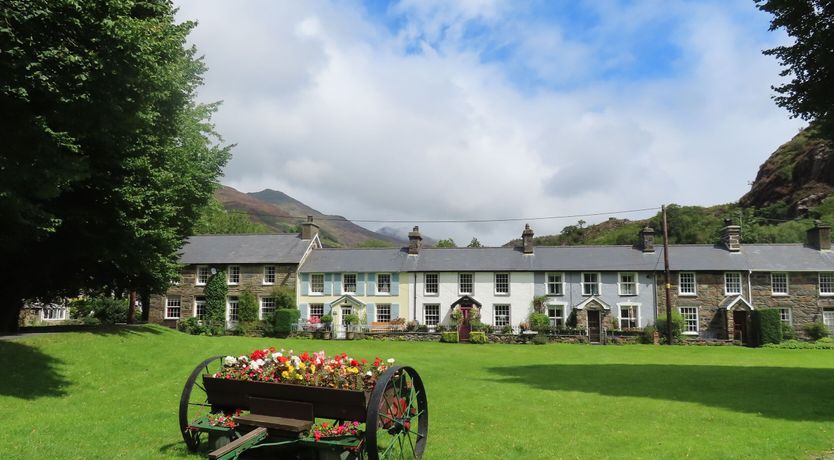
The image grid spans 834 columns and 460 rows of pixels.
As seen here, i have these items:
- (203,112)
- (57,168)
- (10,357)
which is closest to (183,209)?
(203,112)

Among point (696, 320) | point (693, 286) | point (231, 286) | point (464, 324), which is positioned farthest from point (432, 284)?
point (696, 320)

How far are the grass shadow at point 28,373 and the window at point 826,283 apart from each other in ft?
159

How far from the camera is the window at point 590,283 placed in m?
43.8

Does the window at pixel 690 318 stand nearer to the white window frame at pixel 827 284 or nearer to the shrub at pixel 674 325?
the shrub at pixel 674 325

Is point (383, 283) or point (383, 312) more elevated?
point (383, 283)

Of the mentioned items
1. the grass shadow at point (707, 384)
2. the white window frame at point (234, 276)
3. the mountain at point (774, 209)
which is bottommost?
the grass shadow at point (707, 384)

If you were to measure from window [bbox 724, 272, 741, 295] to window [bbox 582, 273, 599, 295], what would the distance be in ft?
31.6

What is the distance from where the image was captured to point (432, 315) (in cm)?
4516

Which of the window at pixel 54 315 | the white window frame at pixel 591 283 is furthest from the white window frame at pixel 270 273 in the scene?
the white window frame at pixel 591 283

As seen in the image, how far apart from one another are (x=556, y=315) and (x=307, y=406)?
3848 cm

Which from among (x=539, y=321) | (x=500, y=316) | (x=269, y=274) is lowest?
(x=539, y=321)

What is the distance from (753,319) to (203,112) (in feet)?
126

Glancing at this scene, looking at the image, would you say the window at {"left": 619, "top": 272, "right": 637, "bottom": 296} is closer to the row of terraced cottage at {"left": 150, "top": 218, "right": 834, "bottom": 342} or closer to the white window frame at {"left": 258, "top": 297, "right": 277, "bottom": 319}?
the row of terraced cottage at {"left": 150, "top": 218, "right": 834, "bottom": 342}

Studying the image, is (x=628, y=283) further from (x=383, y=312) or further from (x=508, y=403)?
(x=508, y=403)
